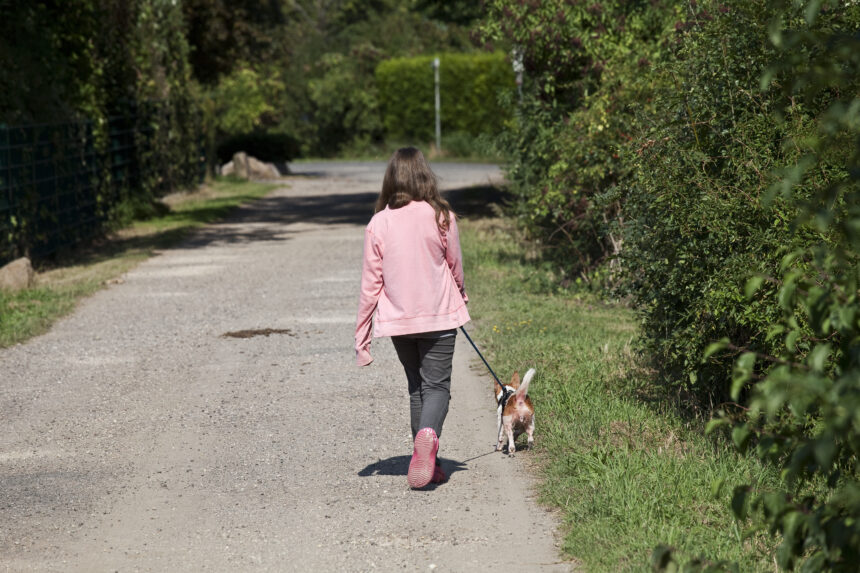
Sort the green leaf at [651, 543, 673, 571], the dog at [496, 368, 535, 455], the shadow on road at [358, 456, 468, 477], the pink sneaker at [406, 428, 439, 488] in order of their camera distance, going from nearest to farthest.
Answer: the green leaf at [651, 543, 673, 571]
the pink sneaker at [406, 428, 439, 488]
the shadow on road at [358, 456, 468, 477]
the dog at [496, 368, 535, 455]

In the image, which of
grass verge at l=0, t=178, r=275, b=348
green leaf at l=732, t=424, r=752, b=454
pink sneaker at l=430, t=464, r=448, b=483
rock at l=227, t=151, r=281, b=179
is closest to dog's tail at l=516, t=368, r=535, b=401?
pink sneaker at l=430, t=464, r=448, b=483

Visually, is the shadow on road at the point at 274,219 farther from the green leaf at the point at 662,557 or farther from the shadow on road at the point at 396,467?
the green leaf at the point at 662,557

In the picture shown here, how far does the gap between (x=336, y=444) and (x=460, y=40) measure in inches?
1789

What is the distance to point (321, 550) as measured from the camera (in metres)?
4.67

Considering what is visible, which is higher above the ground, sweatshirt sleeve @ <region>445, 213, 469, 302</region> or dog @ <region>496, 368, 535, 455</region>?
sweatshirt sleeve @ <region>445, 213, 469, 302</region>

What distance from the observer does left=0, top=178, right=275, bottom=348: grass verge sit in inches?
409

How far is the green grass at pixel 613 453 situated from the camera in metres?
4.46

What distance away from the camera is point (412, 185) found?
567 centimetres

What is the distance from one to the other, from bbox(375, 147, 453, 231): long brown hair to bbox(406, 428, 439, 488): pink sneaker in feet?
3.53

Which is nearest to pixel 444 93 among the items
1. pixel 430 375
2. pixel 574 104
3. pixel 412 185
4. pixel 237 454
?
pixel 574 104

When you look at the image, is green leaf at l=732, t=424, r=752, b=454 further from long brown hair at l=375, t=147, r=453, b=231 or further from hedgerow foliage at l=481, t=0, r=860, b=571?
long brown hair at l=375, t=147, r=453, b=231

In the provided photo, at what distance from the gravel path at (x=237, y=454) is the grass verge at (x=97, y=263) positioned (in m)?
0.34

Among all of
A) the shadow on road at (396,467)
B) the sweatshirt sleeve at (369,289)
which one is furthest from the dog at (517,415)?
the sweatshirt sleeve at (369,289)

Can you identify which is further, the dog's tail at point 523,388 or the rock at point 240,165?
the rock at point 240,165
